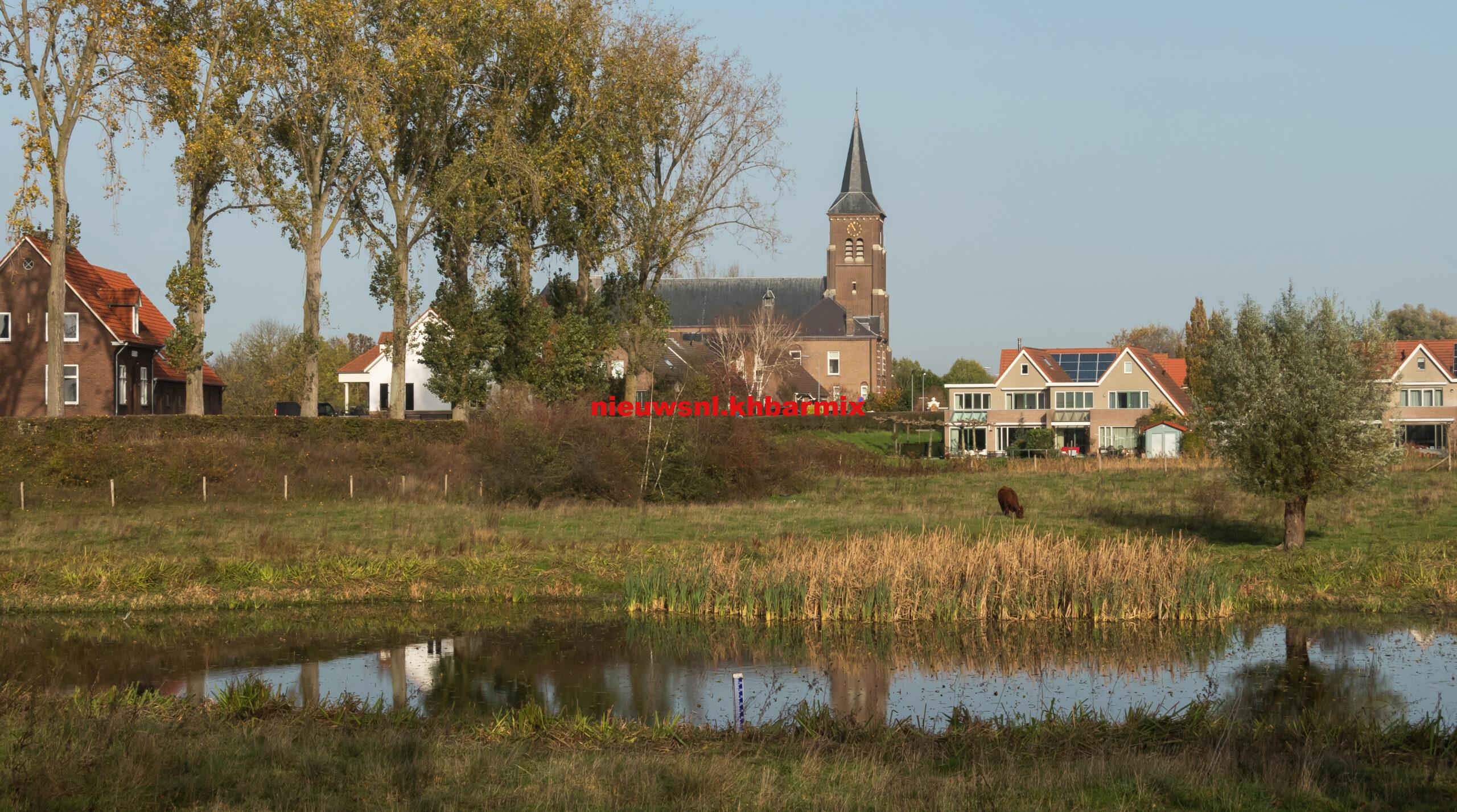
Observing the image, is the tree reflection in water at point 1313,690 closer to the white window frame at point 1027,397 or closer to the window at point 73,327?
the window at point 73,327

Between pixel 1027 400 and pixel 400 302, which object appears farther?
pixel 1027 400

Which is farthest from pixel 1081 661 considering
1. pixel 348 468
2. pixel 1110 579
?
pixel 348 468

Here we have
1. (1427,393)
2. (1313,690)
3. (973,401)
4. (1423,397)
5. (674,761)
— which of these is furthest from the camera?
(1423,397)

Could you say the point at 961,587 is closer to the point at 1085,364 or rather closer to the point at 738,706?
the point at 738,706

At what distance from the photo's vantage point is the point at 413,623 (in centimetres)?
1869

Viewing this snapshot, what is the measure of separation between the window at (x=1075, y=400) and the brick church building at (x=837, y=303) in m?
24.0

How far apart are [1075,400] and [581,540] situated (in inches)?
1917

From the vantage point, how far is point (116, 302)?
47188 mm

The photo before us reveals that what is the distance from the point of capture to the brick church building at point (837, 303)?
98.1 metres

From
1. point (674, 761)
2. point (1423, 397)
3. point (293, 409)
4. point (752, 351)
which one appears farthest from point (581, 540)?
point (1423, 397)

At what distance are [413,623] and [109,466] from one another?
55.4 feet

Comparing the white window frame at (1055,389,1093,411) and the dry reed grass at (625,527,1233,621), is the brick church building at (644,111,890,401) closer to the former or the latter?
the white window frame at (1055,389,1093,411)

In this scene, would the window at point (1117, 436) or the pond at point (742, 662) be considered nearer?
the pond at point (742, 662)

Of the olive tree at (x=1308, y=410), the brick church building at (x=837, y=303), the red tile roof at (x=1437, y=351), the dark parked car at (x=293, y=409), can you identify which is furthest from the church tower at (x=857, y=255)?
the olive tree at (x=1308, y=410)
